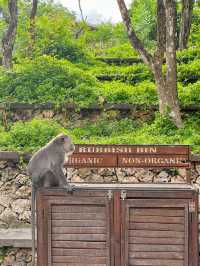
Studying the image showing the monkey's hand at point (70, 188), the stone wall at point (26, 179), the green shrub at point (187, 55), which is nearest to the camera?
the monkey's hand at point (70, 188)

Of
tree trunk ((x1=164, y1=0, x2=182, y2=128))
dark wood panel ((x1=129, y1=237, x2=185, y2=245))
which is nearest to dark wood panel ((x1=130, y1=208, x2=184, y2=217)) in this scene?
dark wood panel ((x1=129, y1=237, x2=185, y2=245))

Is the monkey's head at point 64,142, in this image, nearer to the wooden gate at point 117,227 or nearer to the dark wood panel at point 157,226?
the wooden gate at point 117,227

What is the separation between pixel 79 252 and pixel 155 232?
92cm

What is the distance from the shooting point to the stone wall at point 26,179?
361 inches

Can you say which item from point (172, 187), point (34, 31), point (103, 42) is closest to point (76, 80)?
point (34, 31)

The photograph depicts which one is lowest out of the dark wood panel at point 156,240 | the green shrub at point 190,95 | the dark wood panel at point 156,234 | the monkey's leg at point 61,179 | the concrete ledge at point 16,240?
the concrete ledge at point 16,240

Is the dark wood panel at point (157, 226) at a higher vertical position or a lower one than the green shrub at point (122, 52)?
lower

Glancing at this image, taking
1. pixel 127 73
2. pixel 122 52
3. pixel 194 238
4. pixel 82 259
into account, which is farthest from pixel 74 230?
pixel 122 52

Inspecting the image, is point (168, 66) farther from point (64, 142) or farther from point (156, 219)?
point (156, 219)

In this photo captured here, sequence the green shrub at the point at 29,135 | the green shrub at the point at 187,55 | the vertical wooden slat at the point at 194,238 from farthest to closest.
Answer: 1. the green shrub at the point at 187,55
2. the green shrub at the point at 29,135
3. the vertical wooden slat at the point at 194,238

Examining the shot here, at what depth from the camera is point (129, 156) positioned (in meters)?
8.00

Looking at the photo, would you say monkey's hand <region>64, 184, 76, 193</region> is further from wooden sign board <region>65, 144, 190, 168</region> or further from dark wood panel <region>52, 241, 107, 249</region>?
wooden sign board <region>65, 144, 190, 168</region>

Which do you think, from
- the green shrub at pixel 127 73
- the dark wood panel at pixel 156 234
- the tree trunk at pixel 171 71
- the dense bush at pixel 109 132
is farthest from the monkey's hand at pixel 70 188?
the green shrub at pixel 127 73

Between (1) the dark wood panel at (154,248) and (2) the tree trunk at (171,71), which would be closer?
(1) the dark wood panel at (154,248)
